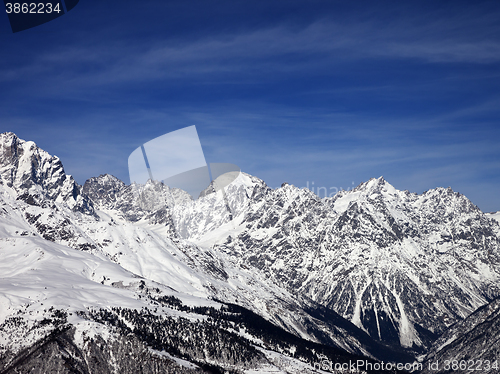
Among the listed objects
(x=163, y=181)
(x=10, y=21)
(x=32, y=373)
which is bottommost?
(x=32, y=373)

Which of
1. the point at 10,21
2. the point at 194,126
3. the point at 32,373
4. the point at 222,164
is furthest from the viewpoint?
the point at 32,373

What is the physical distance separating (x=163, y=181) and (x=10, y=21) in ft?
118

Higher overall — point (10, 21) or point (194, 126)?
point (10, 21)

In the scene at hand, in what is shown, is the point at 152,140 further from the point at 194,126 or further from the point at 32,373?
the point at 32,373

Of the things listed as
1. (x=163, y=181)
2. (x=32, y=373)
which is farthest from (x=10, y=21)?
(x=32, y=373)

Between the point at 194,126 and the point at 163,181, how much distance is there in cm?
1711

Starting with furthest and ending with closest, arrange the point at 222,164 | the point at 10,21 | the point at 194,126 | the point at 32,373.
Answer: the point at 32,373 < the point at 222,164 < the point at 194,126 < the point at 10,21

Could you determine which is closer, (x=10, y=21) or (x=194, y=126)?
(x=10, y=21)

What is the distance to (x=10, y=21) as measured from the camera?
255 feet

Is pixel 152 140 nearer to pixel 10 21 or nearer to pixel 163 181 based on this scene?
pixel 163 181

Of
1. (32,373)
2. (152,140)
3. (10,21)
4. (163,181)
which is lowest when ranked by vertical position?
(32,373)

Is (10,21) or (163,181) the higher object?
(10,21)

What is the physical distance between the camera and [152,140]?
3511 inches

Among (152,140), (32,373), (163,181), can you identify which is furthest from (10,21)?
(32,373)
